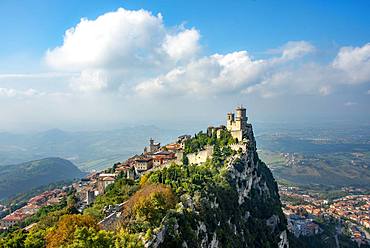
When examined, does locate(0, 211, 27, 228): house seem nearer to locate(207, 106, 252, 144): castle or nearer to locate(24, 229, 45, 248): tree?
locate(207, 106, 252, 144): castle

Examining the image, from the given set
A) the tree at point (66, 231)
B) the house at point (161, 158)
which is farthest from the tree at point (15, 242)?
the house at point (161, 158)

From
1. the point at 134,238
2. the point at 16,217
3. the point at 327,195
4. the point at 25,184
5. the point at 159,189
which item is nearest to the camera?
the point at 134,238

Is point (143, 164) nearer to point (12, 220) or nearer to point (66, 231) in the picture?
point (12, 220)

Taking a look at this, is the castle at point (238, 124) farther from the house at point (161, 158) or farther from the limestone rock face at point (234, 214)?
the house at point (161, 158)

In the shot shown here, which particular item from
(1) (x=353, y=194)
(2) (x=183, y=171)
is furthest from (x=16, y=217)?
(1) (x=353, y=194)

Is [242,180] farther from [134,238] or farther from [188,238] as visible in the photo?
[134,238]

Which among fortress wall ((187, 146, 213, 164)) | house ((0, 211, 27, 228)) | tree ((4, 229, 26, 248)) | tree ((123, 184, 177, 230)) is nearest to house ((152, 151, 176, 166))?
fortress wall ((187, 146, 213, 164))

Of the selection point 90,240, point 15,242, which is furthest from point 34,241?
point 90,240
